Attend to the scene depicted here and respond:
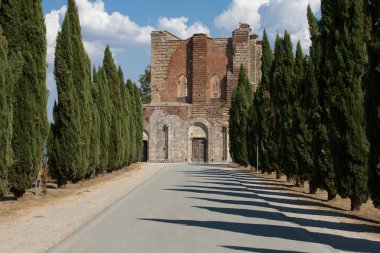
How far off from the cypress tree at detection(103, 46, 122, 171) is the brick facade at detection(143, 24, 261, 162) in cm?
2200

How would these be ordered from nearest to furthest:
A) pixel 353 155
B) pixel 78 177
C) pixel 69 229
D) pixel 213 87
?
pixel 69 229, pixel 353 155, pixel 78 177, pixel 213 87

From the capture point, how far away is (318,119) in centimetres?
1750

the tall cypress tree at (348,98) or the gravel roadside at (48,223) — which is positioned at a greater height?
the tall cypress tree at (348,98)

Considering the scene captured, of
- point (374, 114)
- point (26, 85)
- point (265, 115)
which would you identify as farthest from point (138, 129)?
point (374, 114)

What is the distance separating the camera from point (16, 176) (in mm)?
15164

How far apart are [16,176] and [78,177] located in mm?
6308

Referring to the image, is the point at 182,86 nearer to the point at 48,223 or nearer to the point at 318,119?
the point at 318,119

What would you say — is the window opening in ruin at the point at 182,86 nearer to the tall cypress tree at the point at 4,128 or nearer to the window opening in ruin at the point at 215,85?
the window opening in ruin at the point at 215,85

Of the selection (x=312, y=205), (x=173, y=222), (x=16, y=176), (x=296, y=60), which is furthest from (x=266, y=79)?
(x=173, y=222)

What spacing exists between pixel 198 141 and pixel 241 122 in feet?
47.4

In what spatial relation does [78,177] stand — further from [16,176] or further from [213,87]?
[213,87]

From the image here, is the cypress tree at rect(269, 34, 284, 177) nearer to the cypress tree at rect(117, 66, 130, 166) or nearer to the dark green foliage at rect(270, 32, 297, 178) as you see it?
the dark green foliage at rect(270, 32, 297, 178)

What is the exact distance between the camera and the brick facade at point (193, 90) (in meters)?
57.2

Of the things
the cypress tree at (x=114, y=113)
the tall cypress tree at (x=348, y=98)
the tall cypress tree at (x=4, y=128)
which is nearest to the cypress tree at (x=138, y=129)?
the cypress tree at (x=114, y=113)
